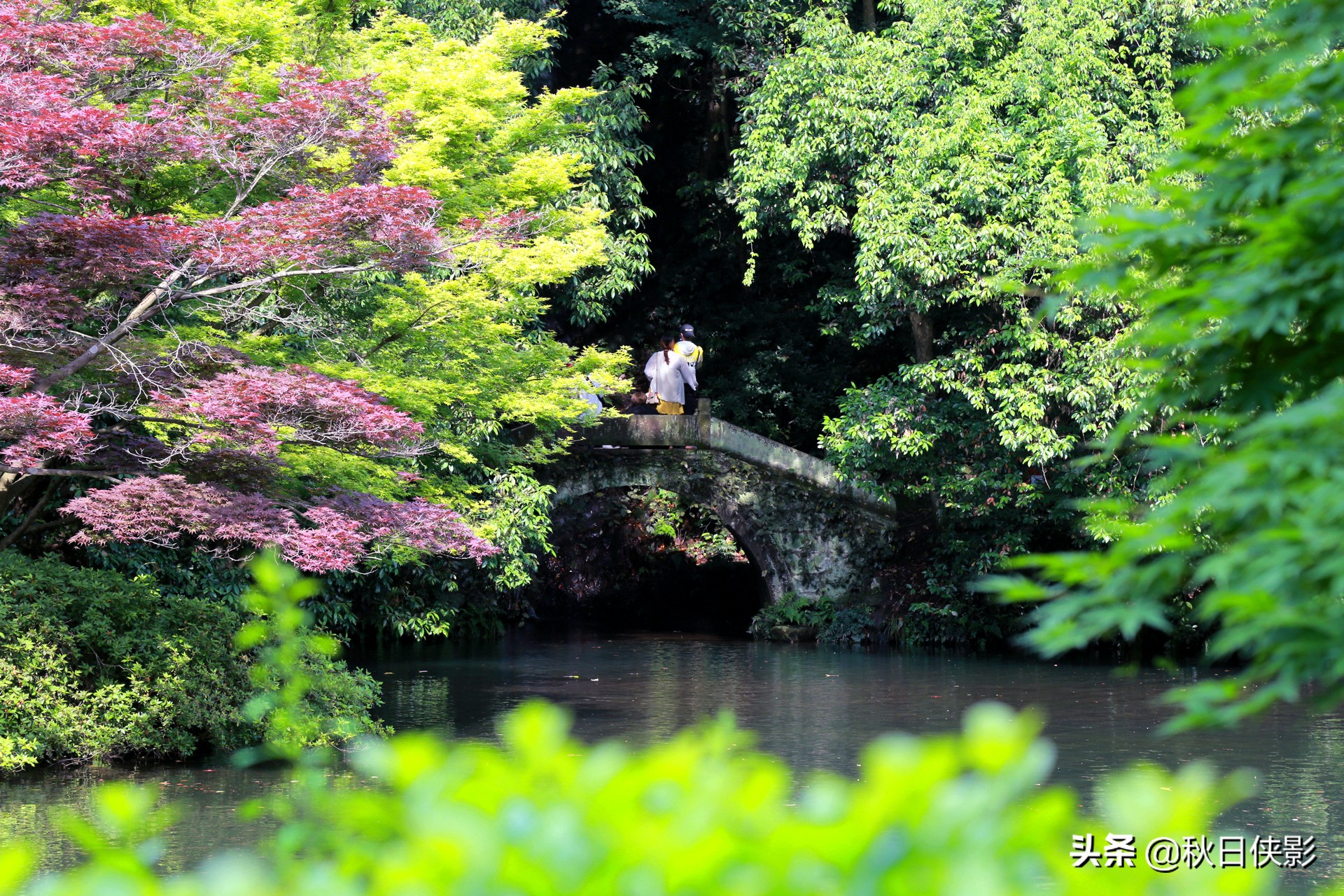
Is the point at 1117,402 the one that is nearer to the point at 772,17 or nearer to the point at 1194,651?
the point at 1194,651

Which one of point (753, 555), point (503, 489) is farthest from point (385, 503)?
point (753, 555)

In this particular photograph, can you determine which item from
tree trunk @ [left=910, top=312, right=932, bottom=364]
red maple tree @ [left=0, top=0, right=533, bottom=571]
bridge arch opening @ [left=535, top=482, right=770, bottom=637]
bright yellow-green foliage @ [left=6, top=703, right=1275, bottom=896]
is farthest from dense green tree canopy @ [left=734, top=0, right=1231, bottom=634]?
bright yellow-green foliage @ [left=6, top=703, right=1275, bottom=896]

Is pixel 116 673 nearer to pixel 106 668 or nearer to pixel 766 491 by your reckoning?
pixel 106 668

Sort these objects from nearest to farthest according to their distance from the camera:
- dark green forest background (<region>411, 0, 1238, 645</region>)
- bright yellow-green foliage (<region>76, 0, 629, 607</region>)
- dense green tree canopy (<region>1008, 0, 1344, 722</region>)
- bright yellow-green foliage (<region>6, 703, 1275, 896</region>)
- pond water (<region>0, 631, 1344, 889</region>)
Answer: bright yellow-green foliage (<region>6, 703, 1275, 896</region>) → dense green tree canopy (<region>1008, 0, 1344, 722</region>) → pond water (<region>0, 631, 1344, 889</region>) → bright yellow-green foliage (<region>76, 0, 629, 607</region>) → dark green forest background (<region>411, 0, 1238, 645</region>)

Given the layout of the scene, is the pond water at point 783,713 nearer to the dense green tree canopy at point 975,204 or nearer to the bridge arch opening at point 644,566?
the dense green tree canopy at point 975,204

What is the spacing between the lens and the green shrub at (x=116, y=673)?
30.9ft

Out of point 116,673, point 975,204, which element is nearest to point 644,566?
point 975,204

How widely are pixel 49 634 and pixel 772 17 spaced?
45.3 ft

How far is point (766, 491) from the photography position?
19797 mm

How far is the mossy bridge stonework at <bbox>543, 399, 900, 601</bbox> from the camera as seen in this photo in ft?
63.8

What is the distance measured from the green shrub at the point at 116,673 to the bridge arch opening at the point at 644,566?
12983mm

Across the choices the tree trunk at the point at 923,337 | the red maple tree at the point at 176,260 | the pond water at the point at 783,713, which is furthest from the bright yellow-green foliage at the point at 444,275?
the tree trunk at the point at 923,337

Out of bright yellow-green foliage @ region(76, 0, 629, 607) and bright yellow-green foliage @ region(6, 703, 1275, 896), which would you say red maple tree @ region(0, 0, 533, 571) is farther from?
bright yellow-green foliage @ region(6, 703, 1275, 896)

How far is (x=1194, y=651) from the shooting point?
18062mm
